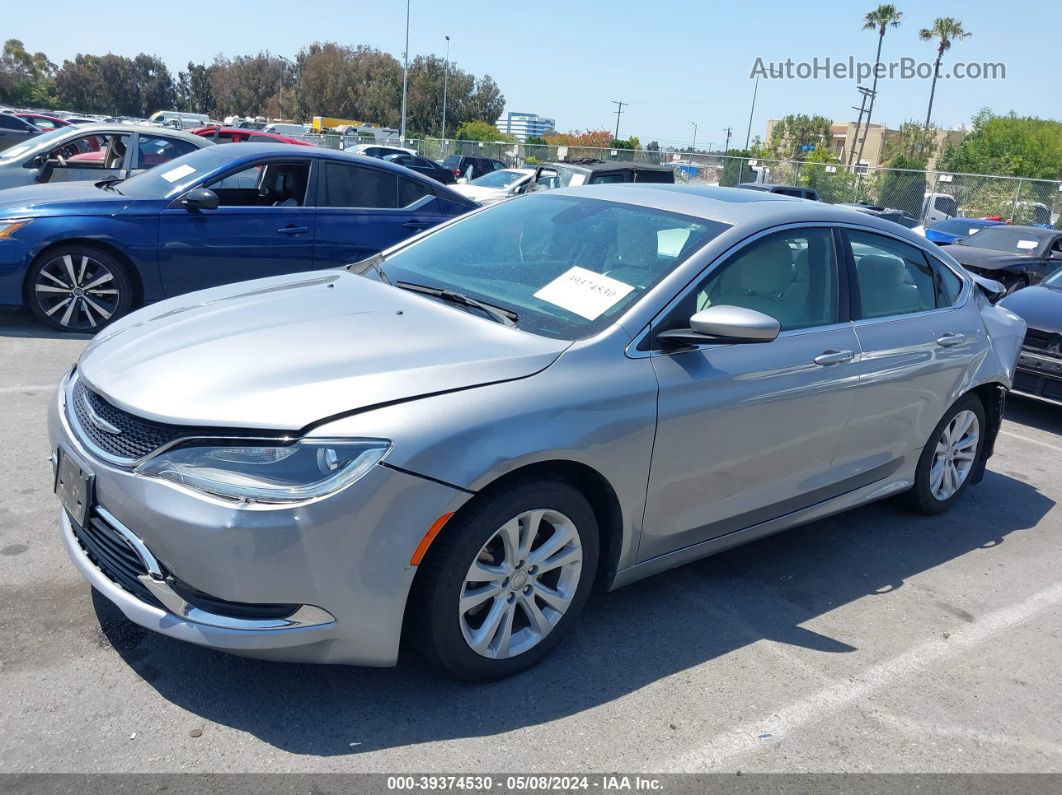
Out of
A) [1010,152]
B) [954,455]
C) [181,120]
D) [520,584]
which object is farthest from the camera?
[1010,152]

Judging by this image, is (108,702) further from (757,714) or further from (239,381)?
(757,714)

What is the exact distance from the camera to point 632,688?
3.03 meters

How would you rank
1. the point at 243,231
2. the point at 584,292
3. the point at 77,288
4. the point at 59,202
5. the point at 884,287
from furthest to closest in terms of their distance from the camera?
the point at 243,231
the point at 77,288
the point at 59,202
the point at 884,287
the point at 584,292

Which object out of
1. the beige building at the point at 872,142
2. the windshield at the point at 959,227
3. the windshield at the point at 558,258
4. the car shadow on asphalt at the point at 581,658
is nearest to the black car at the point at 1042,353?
the car shadow on asphalt at the point at 581,658

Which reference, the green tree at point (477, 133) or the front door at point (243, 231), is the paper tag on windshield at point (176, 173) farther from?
the green tree at point (477, 133)

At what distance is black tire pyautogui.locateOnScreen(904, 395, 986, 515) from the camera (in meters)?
4.62

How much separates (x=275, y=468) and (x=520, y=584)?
3.02 feet

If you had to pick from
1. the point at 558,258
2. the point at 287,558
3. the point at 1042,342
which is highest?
the point at 558,258

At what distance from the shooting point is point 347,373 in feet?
8.86

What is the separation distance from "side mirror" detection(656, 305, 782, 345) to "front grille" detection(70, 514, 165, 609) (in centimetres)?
189

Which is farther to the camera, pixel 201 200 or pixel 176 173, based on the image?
pixel 176 173

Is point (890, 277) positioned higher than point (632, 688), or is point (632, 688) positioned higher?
point (890, 277)

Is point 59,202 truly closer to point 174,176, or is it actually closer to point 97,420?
point 174,176

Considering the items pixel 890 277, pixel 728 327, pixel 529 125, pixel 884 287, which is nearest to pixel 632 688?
pixel 728 327
